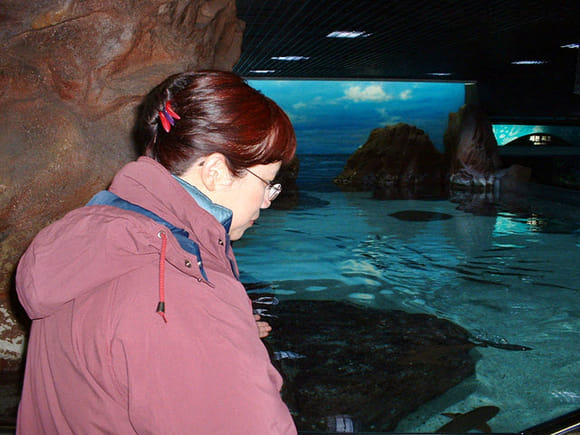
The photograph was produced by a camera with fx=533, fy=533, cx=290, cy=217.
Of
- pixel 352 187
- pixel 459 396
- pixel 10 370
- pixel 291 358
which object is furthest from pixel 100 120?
pixel 352 187

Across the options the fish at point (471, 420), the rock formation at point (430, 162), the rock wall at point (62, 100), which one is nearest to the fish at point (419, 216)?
the rock formation at point (430, 162)

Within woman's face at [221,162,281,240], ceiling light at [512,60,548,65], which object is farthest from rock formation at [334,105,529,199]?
woman's face at [221,162,281,240]

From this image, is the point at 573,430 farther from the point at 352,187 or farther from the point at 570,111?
the point at 570,111

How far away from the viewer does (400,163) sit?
57.4 feet

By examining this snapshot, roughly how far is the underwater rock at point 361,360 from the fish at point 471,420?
0.23 meters

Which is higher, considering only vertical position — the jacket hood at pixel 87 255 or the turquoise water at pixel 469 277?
the jacket hood at pixel 87 255

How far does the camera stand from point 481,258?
21.9 feet

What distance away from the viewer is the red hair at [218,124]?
3.34 ft

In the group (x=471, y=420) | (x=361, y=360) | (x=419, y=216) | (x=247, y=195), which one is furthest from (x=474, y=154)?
(x=247, y=195)

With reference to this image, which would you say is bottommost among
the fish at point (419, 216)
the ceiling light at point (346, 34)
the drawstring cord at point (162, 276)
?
the fish at point (419, 216)

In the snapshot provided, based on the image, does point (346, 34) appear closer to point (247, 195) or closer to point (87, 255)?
point (247, 195)

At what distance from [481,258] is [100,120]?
4.86 metres

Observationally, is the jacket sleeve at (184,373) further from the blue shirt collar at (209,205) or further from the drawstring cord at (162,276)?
the blue shirt collar at (209,205)

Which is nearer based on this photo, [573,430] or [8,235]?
[573,430]
